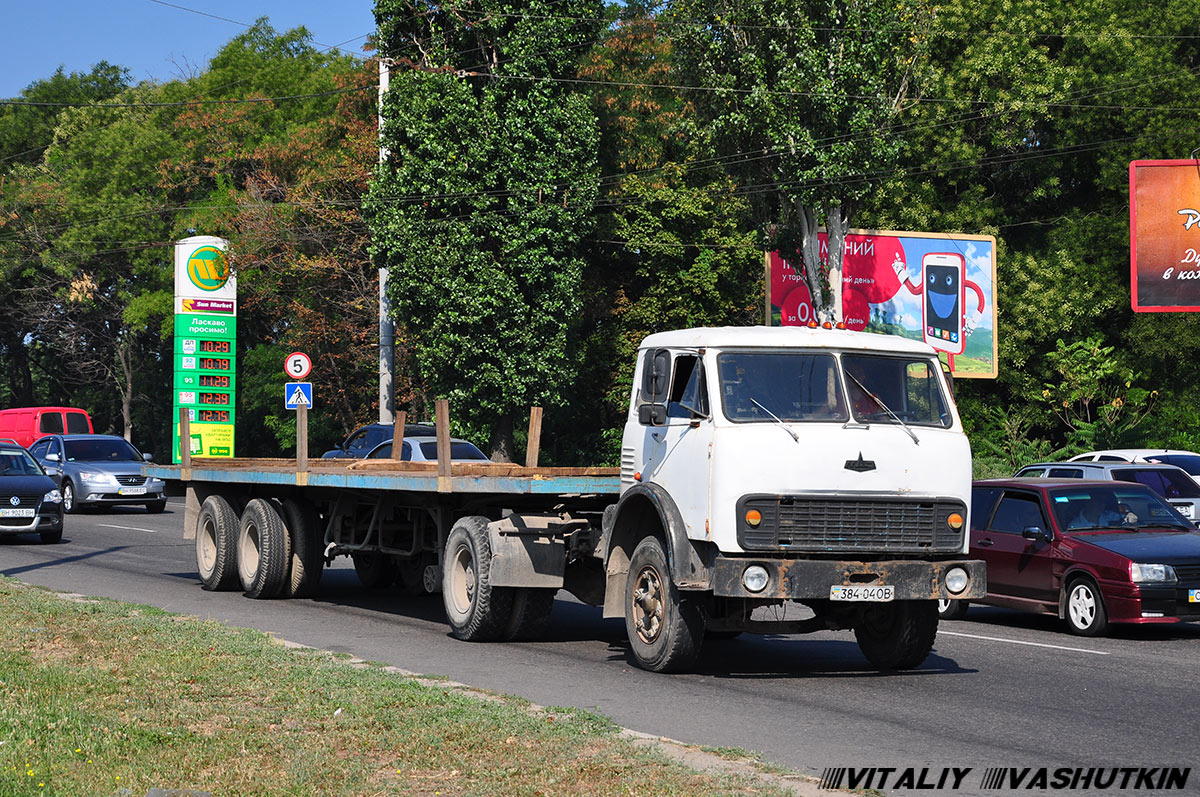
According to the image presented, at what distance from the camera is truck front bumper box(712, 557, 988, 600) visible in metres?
9.80

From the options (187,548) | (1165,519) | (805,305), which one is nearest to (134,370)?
(805,305)

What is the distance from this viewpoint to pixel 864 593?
32.4 ft

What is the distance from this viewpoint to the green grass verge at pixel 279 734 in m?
6.70

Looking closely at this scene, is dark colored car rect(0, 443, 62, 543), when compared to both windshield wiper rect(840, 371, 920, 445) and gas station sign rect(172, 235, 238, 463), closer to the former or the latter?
windshield wiper rect(840, 371, 920, 445)

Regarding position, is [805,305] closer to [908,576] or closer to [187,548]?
[187,548]

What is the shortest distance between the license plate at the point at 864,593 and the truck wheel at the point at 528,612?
3.26 m

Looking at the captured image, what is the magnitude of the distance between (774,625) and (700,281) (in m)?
30.4

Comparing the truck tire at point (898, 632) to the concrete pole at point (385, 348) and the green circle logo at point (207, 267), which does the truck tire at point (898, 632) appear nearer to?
the concrete pole at point (385, 348)

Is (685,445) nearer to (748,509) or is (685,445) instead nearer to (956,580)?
(748,509)

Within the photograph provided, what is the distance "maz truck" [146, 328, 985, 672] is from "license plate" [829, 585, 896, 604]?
0.01 meters

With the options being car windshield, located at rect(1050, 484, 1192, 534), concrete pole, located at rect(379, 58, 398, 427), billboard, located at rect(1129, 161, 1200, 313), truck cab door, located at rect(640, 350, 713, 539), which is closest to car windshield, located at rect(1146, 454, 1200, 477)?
billboard, located at rect(1129, 161, 1200, 313)

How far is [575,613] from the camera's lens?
15.5 meters

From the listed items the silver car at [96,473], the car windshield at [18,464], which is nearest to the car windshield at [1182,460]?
the car windshield at [18,464]

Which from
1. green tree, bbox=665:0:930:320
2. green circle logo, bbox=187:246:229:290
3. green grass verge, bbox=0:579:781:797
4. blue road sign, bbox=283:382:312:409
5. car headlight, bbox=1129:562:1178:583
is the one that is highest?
green tree, bbox=665:0:930:320
